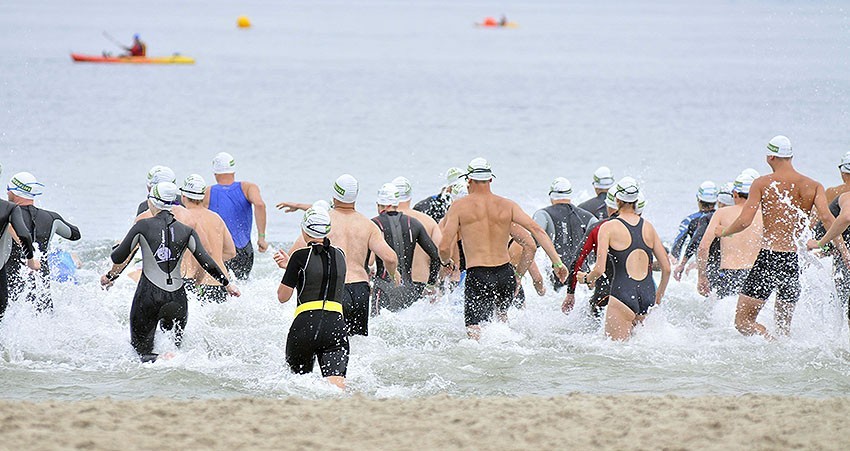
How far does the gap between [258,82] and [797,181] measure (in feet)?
162

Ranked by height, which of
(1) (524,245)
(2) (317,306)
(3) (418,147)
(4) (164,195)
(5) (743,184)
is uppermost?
(3) (418,147)

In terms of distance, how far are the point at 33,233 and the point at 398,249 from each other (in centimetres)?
352

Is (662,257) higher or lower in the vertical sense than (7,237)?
lower

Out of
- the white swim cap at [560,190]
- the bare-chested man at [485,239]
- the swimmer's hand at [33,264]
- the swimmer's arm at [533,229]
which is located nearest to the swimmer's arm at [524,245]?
the bare-chested man at [485,239]

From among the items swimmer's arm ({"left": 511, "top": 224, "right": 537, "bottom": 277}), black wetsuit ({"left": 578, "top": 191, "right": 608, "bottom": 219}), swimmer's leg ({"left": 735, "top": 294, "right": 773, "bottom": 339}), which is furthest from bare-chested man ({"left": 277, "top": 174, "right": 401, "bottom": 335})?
black wetsuit ({"left": 578, "top": 191, "right": 608, "bottom": 219})

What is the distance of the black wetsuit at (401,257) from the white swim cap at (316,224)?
2.58 m

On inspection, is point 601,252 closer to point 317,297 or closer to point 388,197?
point 388,197

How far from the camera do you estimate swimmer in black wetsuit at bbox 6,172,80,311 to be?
11.1m

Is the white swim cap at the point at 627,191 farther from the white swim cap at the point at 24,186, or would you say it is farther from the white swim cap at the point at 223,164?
the white swim cap at the point at 24,186

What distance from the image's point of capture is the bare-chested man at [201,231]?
1121 cm

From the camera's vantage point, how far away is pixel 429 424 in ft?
25.0

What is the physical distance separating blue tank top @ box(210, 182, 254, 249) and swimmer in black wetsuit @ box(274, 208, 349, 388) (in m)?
4.55

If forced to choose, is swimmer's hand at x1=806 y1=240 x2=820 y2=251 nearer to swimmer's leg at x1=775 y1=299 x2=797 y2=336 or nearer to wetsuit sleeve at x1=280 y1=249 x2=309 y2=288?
swimmer's leg at x1=775 y1=299 x2=797 y2=336

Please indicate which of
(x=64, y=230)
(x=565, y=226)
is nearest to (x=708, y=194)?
(x=565, y=226)
